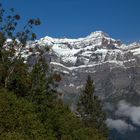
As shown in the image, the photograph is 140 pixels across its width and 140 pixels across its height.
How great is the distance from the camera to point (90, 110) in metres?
171

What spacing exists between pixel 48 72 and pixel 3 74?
69.0ft

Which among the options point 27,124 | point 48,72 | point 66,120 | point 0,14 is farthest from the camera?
point 48,72

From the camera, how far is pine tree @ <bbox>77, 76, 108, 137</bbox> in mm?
169125

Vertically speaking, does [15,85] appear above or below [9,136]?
above

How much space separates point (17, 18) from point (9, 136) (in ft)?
126

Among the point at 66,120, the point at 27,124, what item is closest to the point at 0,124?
the point at 27,124

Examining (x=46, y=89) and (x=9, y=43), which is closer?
(x=9, y=43)

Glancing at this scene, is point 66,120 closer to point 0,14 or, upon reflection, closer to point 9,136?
point 0,14

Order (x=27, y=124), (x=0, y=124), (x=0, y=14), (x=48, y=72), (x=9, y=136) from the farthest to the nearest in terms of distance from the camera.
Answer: (x=48, y=72)
(x=0, y=14)
(x=27, y=124)
(x=0, y=124)
(x=9, y=136)

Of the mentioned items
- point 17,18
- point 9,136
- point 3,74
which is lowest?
point 9,136

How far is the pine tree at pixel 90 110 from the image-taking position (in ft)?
555

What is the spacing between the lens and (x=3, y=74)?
101438 millimetres

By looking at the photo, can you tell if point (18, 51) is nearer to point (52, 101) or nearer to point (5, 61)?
point (5, 61)

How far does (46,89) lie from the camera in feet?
411
